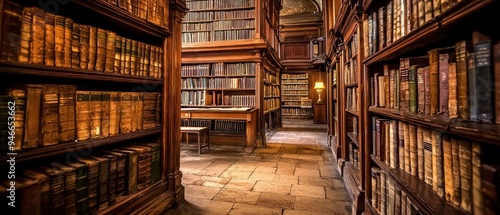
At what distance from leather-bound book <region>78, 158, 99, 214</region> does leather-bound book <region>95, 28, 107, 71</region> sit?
568 mm

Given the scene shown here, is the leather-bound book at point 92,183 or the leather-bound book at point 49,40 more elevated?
the leather-bound book at point 49,40

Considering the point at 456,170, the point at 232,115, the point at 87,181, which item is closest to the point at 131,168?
the point at 87,181

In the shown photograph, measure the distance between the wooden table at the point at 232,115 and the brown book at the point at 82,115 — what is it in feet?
9.34

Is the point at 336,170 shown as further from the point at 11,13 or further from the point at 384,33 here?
the point at 11,13

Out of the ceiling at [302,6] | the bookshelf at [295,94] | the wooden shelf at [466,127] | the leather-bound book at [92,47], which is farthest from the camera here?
the ceiling at [302,6]

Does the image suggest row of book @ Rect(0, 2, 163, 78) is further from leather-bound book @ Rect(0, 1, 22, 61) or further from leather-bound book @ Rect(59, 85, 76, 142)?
leather-bound book @ Rect(59, 85, 76, 142)

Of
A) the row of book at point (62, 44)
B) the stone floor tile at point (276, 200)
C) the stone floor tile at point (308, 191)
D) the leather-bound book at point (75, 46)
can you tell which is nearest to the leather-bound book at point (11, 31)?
the row of book at point (62, 44)

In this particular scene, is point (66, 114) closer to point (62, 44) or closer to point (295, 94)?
point (62, 44)

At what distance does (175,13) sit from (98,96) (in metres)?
1.04

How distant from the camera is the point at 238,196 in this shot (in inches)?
88.4

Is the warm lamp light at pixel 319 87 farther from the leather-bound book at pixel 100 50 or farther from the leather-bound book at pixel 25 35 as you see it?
the leather-bound book at pixel 25 35

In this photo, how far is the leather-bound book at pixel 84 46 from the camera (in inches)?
51.1

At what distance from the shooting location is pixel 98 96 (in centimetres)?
140

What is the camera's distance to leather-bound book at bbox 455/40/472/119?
29.2 inches
